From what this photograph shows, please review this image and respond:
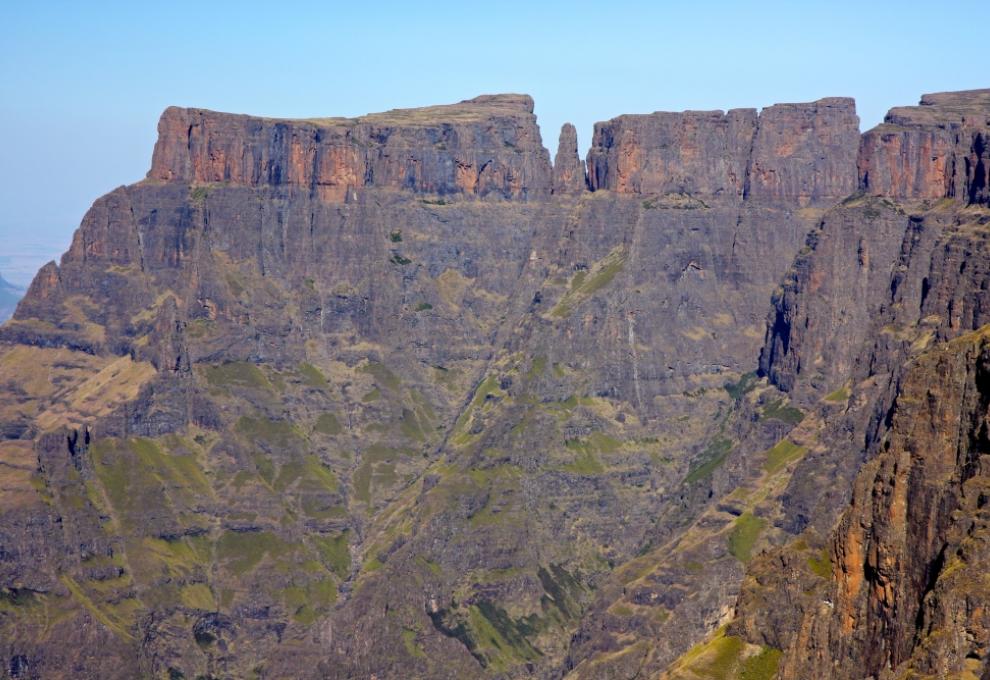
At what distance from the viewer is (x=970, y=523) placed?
329 feet

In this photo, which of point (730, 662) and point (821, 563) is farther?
point (730, 662)

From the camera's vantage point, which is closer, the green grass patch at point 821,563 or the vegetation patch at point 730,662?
the green grass patch at point 821,563

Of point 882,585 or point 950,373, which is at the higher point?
point 950,373

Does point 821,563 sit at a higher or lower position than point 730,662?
higher

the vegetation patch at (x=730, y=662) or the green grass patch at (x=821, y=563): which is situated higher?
the green grass patch at (x=821, y=563)

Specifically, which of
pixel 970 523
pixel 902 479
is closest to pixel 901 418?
pixel 902 479

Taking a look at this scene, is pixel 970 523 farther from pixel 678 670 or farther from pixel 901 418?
pixel 678 670

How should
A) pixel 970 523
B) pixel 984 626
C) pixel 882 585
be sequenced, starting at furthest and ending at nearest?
1. pixel 882 585
2. pixel 970 523
3. pixel 984 626

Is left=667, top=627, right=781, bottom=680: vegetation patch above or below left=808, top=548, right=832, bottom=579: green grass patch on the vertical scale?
below

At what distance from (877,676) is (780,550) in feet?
117

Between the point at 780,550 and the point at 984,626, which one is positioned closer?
the point at 984,626

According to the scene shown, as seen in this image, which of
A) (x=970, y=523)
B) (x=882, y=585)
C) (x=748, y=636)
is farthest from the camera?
(x=748, y=636)

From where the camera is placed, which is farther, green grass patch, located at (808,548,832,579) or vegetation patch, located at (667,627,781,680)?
vegetation patch, located at (667,627,781,680)

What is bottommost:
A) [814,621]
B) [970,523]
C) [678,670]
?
[678,670]
